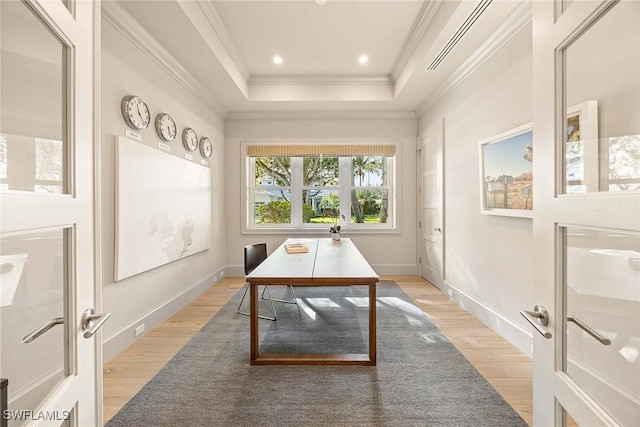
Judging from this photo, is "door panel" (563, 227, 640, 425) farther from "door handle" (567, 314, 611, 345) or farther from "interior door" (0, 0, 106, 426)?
"interior door" (0, 0, 106, 426)

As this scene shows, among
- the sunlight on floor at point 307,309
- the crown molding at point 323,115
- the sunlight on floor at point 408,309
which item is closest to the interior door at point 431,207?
the crown molding at point 323,115

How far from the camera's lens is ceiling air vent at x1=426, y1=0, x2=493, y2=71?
2346 mm

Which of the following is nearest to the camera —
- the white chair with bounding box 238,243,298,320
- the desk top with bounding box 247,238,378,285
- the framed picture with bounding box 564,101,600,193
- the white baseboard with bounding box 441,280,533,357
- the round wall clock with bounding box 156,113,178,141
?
the framed picture with bounding box 564,101,600,193

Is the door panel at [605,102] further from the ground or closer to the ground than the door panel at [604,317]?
further from the ground

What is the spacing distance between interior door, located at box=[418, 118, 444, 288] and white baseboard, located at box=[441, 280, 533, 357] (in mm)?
521

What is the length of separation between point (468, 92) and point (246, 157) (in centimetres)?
349

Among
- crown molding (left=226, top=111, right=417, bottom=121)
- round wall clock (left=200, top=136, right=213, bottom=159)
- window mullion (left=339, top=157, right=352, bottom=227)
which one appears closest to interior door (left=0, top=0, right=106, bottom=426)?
round wall clock (left=200, top=136, right=213, bottom=159)

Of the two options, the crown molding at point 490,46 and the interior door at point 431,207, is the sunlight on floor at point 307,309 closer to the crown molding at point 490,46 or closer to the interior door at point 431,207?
the interior door at point 431,207

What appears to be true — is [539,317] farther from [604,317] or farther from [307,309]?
[307,309]

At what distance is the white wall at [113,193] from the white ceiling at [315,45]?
19cm

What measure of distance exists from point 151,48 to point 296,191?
3.03 meters

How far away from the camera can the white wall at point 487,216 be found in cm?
242

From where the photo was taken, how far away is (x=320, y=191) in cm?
534

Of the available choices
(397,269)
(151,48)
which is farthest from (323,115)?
(397,269)
